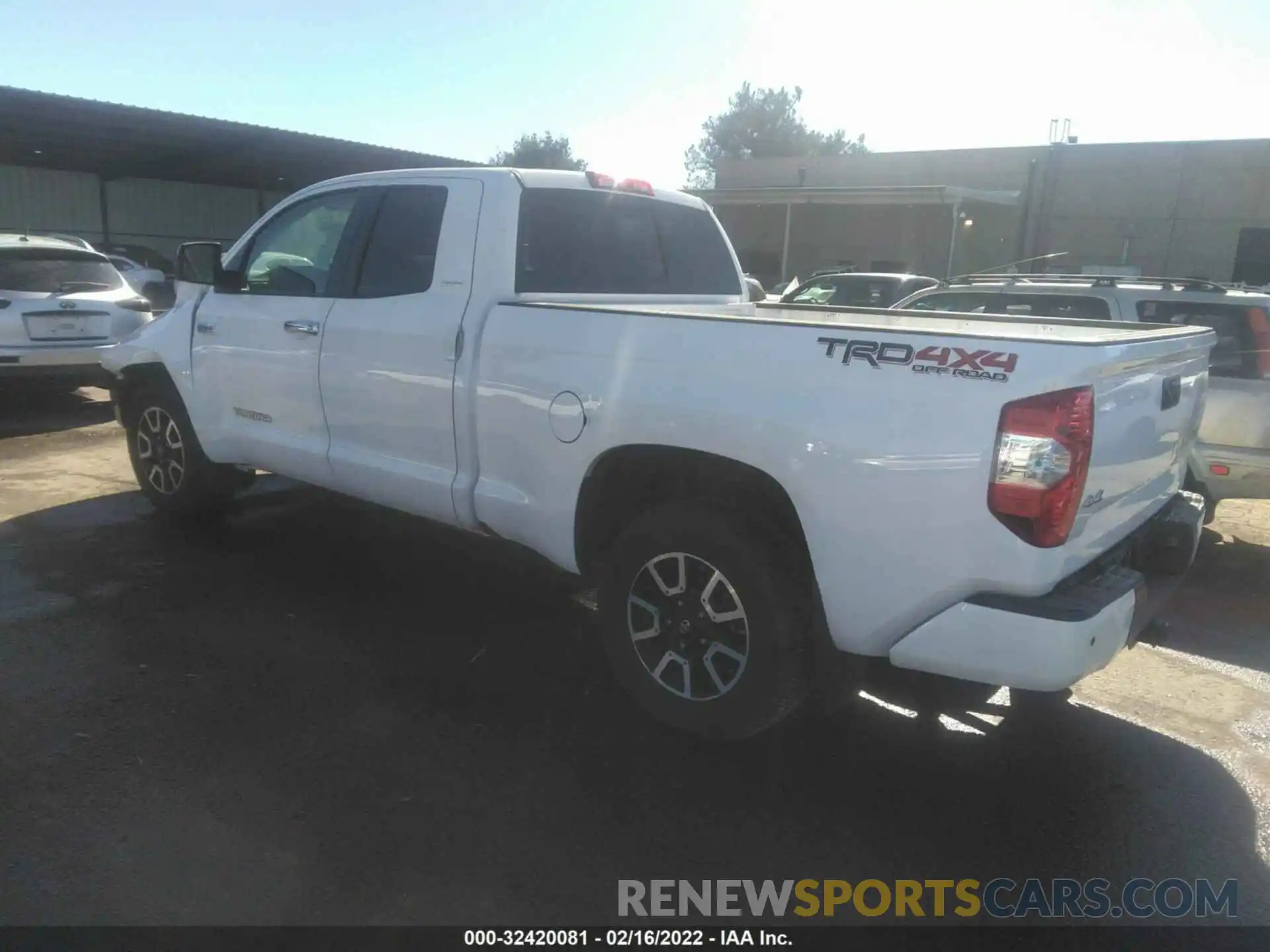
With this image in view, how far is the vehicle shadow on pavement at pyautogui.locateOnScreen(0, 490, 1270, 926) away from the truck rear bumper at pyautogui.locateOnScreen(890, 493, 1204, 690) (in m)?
0.64

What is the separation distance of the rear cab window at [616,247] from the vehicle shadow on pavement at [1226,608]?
282 centimetres

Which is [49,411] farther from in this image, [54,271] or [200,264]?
[200,264]

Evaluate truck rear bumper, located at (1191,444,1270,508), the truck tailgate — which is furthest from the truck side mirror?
truck rear bumper, located at (1191,444,1270,508)

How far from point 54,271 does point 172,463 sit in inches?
187

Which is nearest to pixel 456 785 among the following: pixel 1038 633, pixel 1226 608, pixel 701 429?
pixel 701 429

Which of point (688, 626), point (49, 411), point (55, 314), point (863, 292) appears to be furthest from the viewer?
point (863, 292)

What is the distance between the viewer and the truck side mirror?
17.3 ft

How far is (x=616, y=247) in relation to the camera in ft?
15.2

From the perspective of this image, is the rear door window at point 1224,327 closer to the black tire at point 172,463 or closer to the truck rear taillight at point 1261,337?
the truck rear taillight at point 1261,337

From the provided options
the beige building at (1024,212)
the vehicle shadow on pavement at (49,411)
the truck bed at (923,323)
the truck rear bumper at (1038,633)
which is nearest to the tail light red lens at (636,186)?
the truck bed at (923,323)

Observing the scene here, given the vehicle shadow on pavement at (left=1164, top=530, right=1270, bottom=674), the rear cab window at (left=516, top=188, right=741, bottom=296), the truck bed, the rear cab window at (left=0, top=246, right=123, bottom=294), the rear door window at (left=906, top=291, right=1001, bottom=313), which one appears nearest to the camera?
the truck bed

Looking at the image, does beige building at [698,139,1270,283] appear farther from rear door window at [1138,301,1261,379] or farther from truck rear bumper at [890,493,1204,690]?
truck rear bumper at [890,493,1204,690]

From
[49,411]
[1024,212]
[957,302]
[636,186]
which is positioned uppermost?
[1024,212]

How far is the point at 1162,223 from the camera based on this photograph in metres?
26.8
